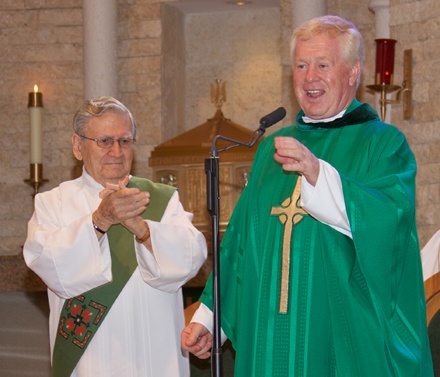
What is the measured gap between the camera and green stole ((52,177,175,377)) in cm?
435

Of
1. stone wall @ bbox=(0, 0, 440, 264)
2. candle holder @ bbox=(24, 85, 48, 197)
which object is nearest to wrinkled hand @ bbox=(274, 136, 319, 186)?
candle holder @ bbox=(24, 85, 48, 197)

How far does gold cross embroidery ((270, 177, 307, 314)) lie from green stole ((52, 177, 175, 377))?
2.86ft

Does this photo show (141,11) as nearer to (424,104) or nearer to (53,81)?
(53,81)

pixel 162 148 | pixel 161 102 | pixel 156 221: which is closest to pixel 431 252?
pixel 156 221

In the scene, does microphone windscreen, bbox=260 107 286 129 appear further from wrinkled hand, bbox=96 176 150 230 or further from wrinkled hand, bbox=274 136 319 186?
Answer: wrinkled hand, bbox=96 176 150 230

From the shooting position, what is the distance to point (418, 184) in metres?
7.81

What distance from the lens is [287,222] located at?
3717 mm

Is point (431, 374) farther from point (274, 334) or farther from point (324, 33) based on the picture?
point (324, 33)

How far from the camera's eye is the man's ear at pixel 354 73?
3.74 meters

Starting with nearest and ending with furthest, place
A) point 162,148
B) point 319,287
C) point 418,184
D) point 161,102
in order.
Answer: point 319,287, point 418,184, point 162,148, point 161,102

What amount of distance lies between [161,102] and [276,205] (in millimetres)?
6012

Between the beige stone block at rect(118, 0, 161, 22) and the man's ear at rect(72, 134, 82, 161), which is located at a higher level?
the beige stone block at rect(118, 0, 161, 22)

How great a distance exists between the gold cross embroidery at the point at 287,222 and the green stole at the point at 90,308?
0.87 meters

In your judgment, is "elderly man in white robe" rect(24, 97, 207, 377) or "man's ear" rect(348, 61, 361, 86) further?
"elderly man in white robe" rect(24, 97, 207, 377)
